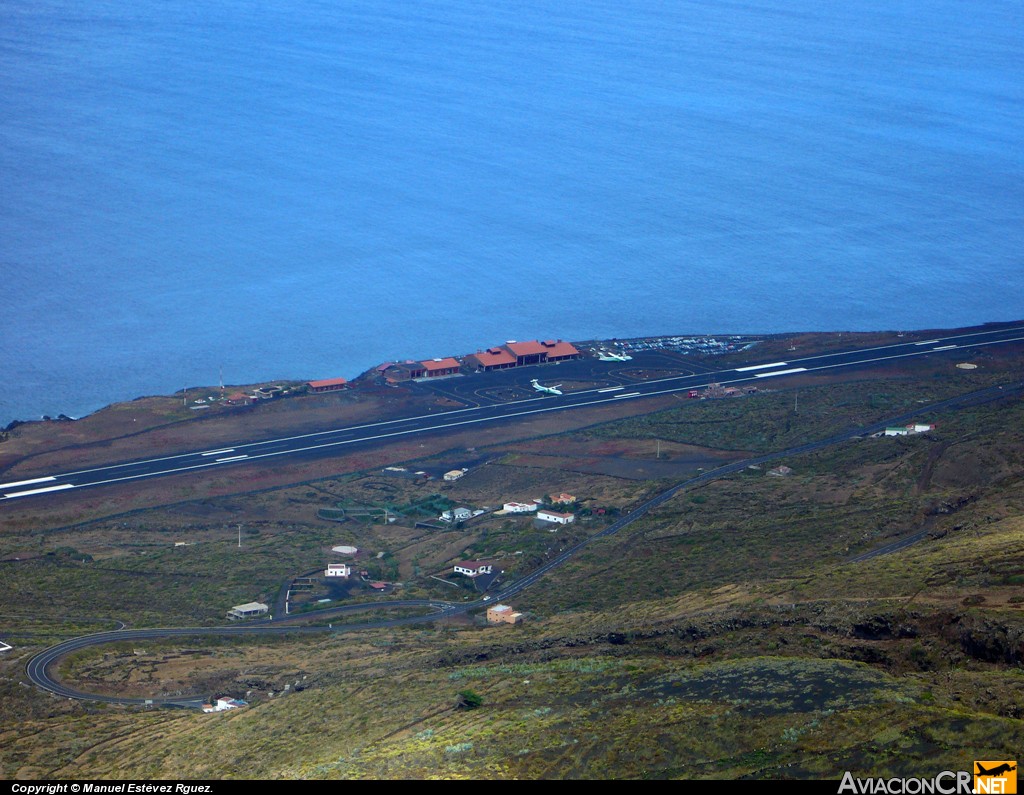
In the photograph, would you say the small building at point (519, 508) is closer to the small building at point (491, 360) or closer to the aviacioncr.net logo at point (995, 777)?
the small building at point (491, 360)

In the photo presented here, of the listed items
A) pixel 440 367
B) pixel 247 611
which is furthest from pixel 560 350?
pixel 247 611

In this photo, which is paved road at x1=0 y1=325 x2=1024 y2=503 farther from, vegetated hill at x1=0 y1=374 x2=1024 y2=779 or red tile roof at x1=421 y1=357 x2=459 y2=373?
vegetated hill at x1=0 y1=374 x2=1024 y2=779

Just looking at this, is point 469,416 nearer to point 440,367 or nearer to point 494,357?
point 440,367

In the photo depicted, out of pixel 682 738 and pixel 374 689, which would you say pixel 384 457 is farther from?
pixel 682 738

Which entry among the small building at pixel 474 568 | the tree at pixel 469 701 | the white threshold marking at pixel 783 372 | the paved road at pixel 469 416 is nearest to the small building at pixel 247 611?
the small building at pixel 474 568

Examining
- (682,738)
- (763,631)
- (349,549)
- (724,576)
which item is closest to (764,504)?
(724,576)

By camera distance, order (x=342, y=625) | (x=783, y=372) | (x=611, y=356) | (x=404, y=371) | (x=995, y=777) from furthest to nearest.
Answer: (x=611, y=356) < (x=783, y=372) < (x=404, y=371) < (x=342, y=625) < (x=995, y=777)
